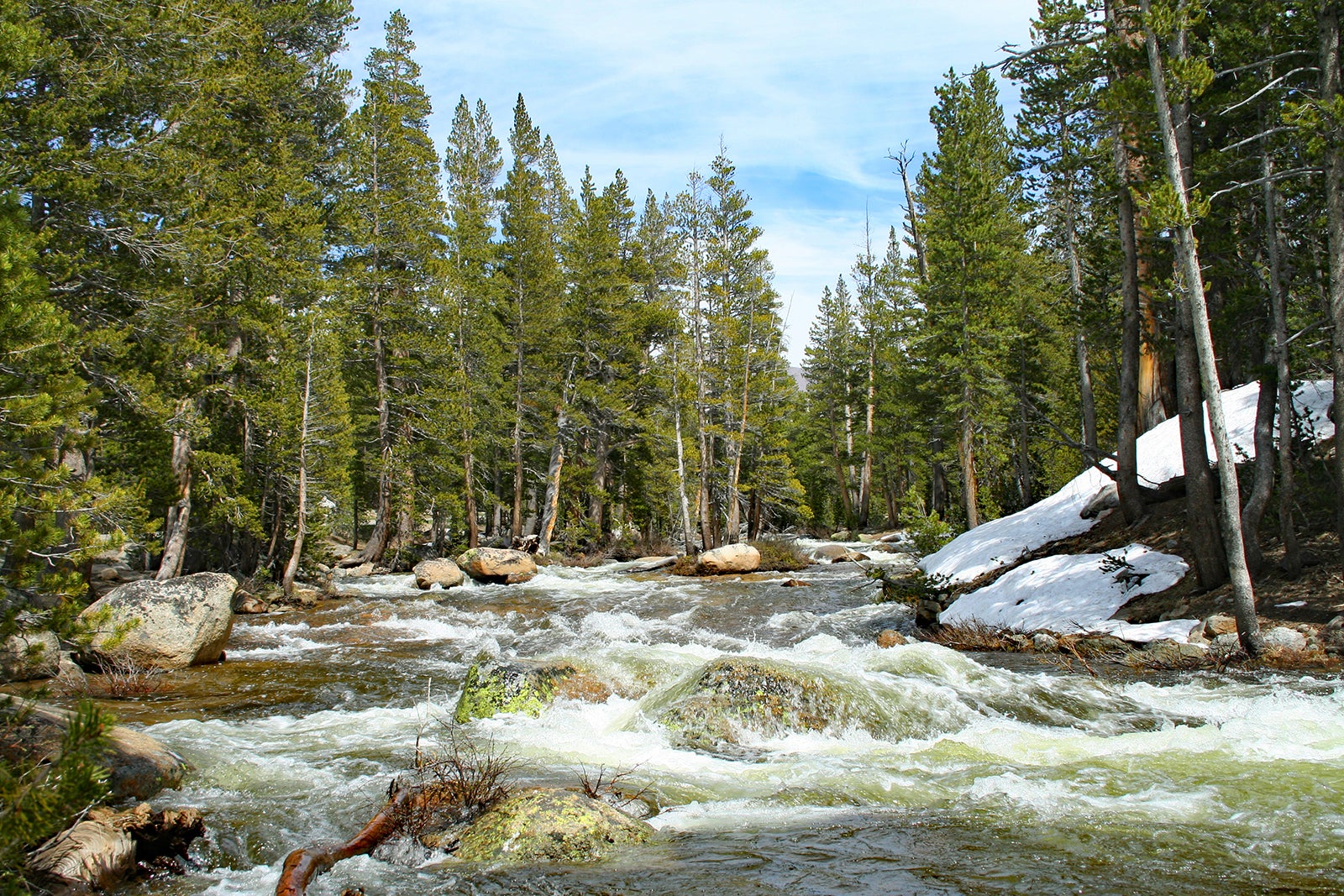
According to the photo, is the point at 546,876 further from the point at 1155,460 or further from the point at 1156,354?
the point at 1156,354

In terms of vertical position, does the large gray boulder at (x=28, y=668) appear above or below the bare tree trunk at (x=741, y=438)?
below

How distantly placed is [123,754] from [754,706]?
201 inches

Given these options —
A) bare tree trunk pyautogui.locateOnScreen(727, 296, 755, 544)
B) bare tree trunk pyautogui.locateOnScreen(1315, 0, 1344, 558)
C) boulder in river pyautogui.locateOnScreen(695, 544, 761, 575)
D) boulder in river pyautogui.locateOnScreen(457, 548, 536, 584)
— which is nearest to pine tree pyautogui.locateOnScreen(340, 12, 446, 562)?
boulder in river pyautogui.locateOnScreen(457, 548, 536, 584)

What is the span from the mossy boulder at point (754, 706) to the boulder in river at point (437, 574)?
592 inches

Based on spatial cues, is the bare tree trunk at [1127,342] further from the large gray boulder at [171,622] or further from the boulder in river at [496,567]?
the boulder in river at [496,567]

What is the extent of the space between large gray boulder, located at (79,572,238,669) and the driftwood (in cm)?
711

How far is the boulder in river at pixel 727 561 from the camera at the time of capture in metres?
24.0

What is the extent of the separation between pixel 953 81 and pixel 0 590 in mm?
25979

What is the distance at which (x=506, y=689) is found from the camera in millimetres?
8336

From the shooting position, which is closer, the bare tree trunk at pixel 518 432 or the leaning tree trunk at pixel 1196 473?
the leaning tree trunk at pixel 1196 473

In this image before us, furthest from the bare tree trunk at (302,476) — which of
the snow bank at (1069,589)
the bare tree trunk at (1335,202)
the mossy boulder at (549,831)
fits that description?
the bare tree trunk at (1335,202)

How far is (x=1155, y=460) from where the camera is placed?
46.4 feet

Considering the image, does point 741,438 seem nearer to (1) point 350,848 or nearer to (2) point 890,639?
(2) point 890,639

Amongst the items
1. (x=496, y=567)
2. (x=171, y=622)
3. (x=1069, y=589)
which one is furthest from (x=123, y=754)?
(x=496, y=567)
